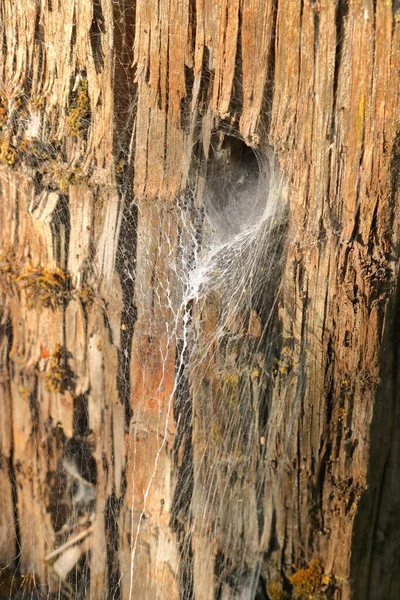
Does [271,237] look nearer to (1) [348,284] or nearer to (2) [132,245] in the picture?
(1) [348,284]

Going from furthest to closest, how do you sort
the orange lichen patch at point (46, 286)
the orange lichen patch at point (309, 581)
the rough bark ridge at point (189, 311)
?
the orange lichen patch at point (46, 286)
the orange lichen patch at point (309, 581)
the rough bark ridge at point (189, 311)

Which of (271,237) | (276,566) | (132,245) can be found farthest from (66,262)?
(276,566)

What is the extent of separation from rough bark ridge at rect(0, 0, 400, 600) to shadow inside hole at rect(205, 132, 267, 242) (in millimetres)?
36

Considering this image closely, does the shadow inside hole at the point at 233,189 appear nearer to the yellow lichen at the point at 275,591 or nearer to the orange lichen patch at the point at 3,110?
the orange lichen patch at the point at 3,110

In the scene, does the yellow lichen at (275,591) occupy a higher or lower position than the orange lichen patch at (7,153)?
lower

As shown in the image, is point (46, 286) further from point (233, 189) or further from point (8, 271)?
point (233, 189)

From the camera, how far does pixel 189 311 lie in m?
1.43

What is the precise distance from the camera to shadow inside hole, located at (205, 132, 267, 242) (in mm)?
1451

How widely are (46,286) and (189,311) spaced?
456mm

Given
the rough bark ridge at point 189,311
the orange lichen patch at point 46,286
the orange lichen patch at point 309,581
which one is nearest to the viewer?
the rough bark ridge at point 189,311

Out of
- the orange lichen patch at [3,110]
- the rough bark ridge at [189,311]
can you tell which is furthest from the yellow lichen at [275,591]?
the orange lichen patch at [3,110]

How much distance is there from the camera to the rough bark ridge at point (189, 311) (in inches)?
48.8

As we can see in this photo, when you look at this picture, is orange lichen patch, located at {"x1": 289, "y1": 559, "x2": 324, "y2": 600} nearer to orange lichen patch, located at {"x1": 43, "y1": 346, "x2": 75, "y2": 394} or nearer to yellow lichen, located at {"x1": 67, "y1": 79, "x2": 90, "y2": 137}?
orange lichen patch, located at {"x1": 43, "y1": 346, "x2": 75, "y2": 394}

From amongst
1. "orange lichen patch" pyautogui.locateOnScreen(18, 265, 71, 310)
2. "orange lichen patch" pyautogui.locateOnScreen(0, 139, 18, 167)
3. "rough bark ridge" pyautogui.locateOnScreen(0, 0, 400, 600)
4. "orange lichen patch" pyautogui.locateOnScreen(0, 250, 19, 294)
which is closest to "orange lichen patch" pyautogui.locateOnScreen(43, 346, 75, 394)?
"rough bark ridge" pyautogui.locateOnScreen(0, 0, 400, 600)
